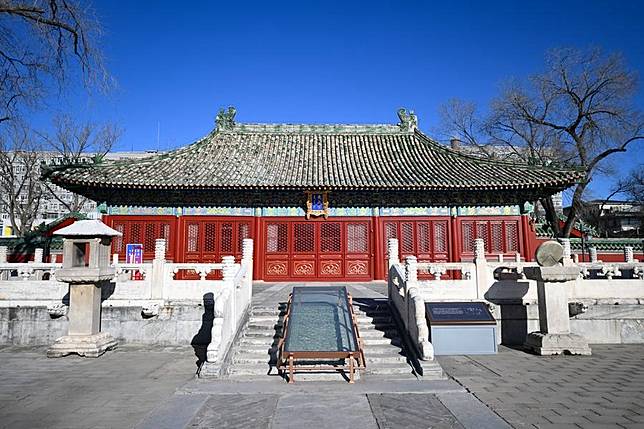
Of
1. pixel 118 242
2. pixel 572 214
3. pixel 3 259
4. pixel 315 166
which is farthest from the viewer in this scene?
pixel 572 214

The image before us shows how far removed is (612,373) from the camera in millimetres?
7301

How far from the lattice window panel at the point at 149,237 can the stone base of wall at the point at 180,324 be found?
5.35 m

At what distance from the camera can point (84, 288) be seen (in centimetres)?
909

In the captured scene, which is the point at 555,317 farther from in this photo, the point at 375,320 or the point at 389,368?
the point at 389,368

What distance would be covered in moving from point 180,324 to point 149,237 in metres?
6.44

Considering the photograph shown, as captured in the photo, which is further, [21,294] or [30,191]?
[30,191]

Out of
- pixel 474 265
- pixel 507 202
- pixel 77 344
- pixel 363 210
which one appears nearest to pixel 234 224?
pixel 363 210

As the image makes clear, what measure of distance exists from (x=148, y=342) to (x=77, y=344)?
1.58 metres

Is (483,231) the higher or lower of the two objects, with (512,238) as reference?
higher

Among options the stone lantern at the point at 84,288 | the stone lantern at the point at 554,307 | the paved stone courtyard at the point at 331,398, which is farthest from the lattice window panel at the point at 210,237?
the stone lantern at the point at 554,307

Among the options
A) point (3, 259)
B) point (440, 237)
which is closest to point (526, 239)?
point (440, 237)

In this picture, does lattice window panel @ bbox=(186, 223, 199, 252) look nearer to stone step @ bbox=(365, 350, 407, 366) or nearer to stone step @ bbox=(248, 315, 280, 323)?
stone step @ bbox=(248, 315, 280, 323)

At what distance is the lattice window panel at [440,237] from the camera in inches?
618

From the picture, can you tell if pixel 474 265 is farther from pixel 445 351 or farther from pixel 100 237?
pixel 100 237
